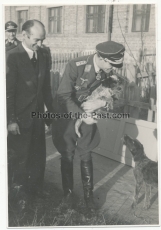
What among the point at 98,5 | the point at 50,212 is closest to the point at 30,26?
the point at 98,5

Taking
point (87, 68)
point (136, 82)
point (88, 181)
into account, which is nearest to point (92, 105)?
point (87, 68)

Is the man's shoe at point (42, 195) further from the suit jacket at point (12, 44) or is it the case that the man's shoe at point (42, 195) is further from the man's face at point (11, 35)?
the man's face at point (11, 35)

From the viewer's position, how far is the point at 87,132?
123 inches

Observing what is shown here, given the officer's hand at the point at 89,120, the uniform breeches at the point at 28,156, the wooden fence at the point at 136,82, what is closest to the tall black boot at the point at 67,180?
the uniform breeches at the point at 28,156

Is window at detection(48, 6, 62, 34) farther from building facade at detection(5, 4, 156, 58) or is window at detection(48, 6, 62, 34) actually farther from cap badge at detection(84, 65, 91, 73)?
cap badge at detection(84, 65, 91, 73)

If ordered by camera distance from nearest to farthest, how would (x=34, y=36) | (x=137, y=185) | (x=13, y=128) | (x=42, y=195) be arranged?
(x=34, y=36) → (x=13, y=128) → (x=137, y=185) → (x=42, y=195)

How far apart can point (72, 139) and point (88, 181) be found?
1.80 ft

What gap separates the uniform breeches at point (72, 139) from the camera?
10.2ft

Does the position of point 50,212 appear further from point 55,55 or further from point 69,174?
point 55,55

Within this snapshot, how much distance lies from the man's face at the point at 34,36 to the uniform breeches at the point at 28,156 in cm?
87

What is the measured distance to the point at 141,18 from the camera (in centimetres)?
308

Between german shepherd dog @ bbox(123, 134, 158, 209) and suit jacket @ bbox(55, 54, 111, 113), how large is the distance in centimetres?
84

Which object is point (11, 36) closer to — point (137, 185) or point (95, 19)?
point (95, 19)

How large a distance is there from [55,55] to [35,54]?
8.9 inches
